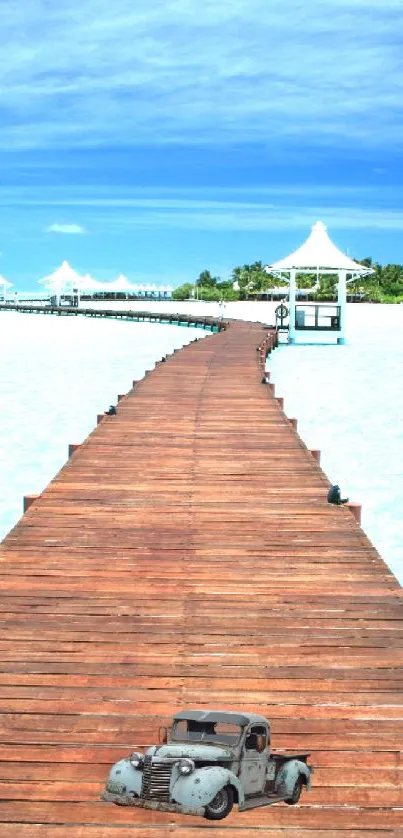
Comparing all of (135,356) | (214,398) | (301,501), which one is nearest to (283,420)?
(214,398)

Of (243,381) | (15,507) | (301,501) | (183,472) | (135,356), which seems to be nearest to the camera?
(301,501)

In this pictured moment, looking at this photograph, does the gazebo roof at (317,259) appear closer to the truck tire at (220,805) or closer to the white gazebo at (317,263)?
the white gazebo at (317,263)

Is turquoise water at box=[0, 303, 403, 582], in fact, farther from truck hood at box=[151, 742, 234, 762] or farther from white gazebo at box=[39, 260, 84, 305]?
white gazebo at box=[39, 260, 84, 305]

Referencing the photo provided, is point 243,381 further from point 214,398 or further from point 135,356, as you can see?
point 135,356

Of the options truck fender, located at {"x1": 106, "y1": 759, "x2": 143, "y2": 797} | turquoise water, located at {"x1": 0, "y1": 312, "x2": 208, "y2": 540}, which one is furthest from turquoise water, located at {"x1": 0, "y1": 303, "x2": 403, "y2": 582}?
truck fender, located at {"x1": 106, "y1": 759, "x2": 143, "y2": 797}

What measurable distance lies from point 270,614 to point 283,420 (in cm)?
1034

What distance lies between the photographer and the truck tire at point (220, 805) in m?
5.10

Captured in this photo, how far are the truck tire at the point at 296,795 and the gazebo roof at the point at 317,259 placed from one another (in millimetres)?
39526

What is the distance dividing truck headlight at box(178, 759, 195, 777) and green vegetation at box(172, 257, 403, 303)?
12602 centimetres

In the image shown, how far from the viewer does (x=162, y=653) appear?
300 inches

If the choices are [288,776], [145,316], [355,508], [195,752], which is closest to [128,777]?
[195,752]

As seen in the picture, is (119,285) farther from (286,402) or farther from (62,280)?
(286,402)

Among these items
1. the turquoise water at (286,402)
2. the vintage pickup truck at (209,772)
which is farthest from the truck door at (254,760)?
the turquoise water at (286,402)

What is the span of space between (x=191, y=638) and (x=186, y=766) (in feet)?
9.65
